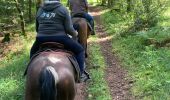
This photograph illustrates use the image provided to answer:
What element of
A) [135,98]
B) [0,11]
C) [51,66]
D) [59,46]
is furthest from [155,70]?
[0,11]

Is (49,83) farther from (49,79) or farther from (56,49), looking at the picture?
Answer: (56,49)

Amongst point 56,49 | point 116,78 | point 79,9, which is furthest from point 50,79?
point 79,9

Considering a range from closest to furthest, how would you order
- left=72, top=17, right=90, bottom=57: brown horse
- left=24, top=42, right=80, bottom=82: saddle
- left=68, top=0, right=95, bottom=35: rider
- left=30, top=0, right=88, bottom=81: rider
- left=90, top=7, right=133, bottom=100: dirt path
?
left=24, top=42, right=80, bottom=82: saddle
left=30, top=0, right=88, bottom=81: rider
left=90, top=7, right=133, bottom=100: dirt path
left=72, top=17, right=90, bottom=57: brown horse
left=68, top=0, right=95, bottom=35: rider

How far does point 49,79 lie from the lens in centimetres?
523

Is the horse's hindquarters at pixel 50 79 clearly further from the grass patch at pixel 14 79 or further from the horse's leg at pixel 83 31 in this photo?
the horse's leg at pixel 83 31

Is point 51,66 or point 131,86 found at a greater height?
point 51,66

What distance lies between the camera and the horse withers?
5.27 meters

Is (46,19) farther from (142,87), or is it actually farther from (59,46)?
(142,87)

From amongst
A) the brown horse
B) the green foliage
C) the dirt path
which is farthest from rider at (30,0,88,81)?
the brown horse

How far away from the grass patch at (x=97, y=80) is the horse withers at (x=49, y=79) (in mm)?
3225

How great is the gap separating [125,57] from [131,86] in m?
3.10

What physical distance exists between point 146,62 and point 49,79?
6.25m

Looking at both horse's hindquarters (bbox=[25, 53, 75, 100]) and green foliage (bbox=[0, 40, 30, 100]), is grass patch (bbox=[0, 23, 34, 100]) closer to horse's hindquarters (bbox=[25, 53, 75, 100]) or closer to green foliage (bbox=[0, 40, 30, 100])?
green foliage (bbox=[0, 40, 30, 100])

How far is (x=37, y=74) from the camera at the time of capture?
5465 mm
